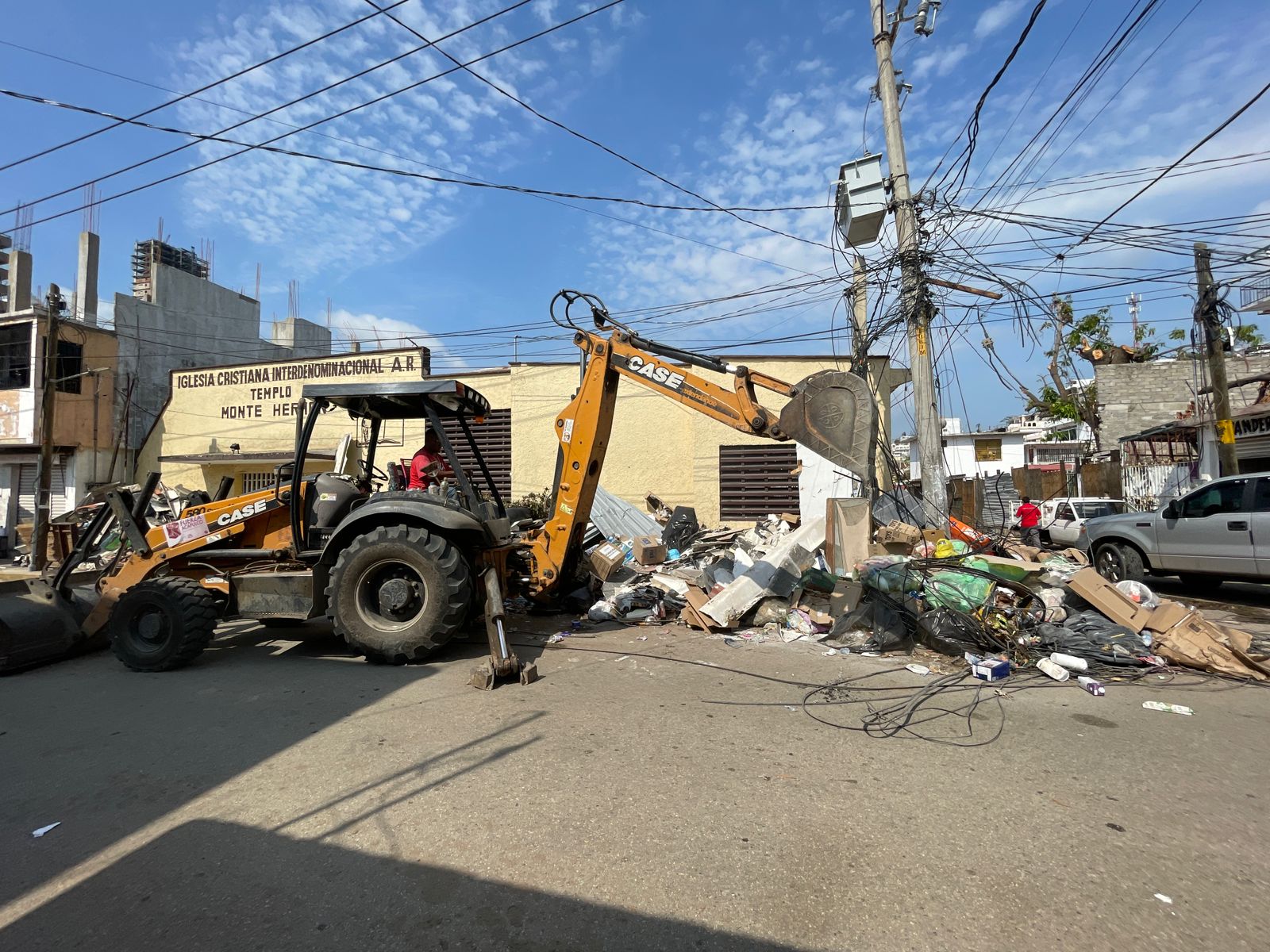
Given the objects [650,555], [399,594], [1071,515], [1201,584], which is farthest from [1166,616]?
[1071,515]

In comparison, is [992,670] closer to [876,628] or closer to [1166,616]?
[876,628]

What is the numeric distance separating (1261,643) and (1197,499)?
10.0 ft

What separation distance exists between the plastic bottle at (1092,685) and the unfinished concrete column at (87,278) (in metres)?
27.9

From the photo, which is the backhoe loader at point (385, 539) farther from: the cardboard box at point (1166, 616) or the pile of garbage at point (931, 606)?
the cardboard box at point (1166, 616)

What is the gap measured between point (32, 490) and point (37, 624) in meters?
17.4

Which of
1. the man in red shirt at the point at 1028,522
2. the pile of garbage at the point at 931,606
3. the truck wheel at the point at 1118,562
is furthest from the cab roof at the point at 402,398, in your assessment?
the man in red shirt at the point at 1028,522

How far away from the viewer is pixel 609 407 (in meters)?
7.20

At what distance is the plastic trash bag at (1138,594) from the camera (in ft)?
21.3

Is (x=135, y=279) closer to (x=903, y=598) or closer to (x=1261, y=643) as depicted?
(x=903, y=598)

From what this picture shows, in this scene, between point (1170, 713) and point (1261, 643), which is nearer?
point (1170, 713)

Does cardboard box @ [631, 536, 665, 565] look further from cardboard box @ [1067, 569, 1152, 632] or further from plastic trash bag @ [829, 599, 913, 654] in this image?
cardboard box @ [1067, 569, 1152, 632]

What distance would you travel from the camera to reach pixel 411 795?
3.35 metres

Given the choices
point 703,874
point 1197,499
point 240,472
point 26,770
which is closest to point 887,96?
point 1197,499

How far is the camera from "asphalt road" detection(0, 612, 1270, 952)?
2.39m
